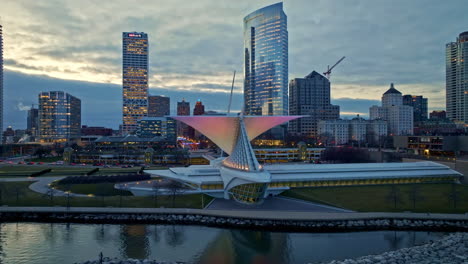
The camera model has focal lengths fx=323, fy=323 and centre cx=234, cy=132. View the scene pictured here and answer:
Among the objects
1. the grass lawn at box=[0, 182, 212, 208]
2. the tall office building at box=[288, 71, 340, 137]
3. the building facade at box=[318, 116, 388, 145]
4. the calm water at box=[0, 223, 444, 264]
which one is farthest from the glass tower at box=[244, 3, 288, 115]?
the calm water at box=[0, 223, 444, 264]

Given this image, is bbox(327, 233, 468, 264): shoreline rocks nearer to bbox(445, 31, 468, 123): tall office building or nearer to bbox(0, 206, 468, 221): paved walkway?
bbox(0, 206, 468, 221): paved walkway

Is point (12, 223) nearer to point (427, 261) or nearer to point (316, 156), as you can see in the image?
point (427, 261)

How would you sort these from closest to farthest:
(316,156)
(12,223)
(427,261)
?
(427,261)
(12,223)
(316,156)

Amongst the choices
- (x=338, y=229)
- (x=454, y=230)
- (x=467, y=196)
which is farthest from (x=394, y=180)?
(x=338, y=229)

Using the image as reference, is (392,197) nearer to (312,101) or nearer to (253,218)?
(253,218)

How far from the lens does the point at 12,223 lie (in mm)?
32031

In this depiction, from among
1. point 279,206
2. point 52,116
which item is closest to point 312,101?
point 52,116

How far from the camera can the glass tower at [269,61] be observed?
161m

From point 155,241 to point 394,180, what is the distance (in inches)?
1397

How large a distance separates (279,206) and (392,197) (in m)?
13.5

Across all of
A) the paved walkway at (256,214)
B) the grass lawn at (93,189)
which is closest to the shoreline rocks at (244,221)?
the paved walkway at (256,214)

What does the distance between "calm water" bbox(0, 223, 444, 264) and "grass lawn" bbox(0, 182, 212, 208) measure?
434 cm

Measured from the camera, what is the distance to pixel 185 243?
26.7 metres

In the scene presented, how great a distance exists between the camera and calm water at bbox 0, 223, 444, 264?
24.2m
